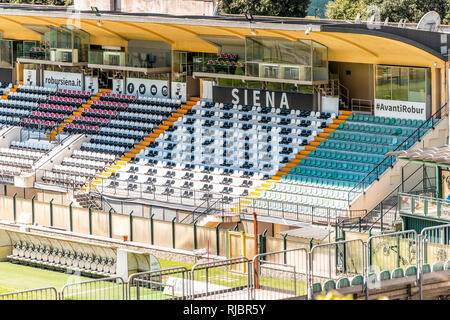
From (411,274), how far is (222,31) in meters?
21.7

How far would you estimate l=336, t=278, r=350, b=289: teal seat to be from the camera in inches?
944

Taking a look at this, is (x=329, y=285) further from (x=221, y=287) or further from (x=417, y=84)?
(x=417, y=84)

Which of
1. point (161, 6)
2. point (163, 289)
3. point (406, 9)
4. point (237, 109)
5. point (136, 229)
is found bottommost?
point (136, 229)

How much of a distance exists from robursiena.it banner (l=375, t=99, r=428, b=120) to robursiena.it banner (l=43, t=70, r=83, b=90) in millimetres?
16307

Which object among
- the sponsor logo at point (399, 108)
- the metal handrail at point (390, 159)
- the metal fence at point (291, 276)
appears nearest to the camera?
the metal fence at point (291, 276)

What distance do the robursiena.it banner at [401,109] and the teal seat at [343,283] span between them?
17384mm

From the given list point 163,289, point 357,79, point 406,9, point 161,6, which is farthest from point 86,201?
point 406,9

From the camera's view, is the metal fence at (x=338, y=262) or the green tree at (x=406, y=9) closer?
the metal fence at (x=338, y=262)

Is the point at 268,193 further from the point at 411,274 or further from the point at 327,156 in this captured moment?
the point at 411,274

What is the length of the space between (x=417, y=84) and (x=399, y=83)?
2.75 ft

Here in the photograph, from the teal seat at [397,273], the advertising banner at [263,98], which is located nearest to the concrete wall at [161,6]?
the advertising banner at [263,98]

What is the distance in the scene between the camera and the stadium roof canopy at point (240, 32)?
3906 cm

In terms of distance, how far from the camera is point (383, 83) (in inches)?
1660

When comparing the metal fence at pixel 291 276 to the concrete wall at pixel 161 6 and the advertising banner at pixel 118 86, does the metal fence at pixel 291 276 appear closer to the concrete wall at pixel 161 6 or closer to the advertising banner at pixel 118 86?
the advertising banner at pixel 118 86
